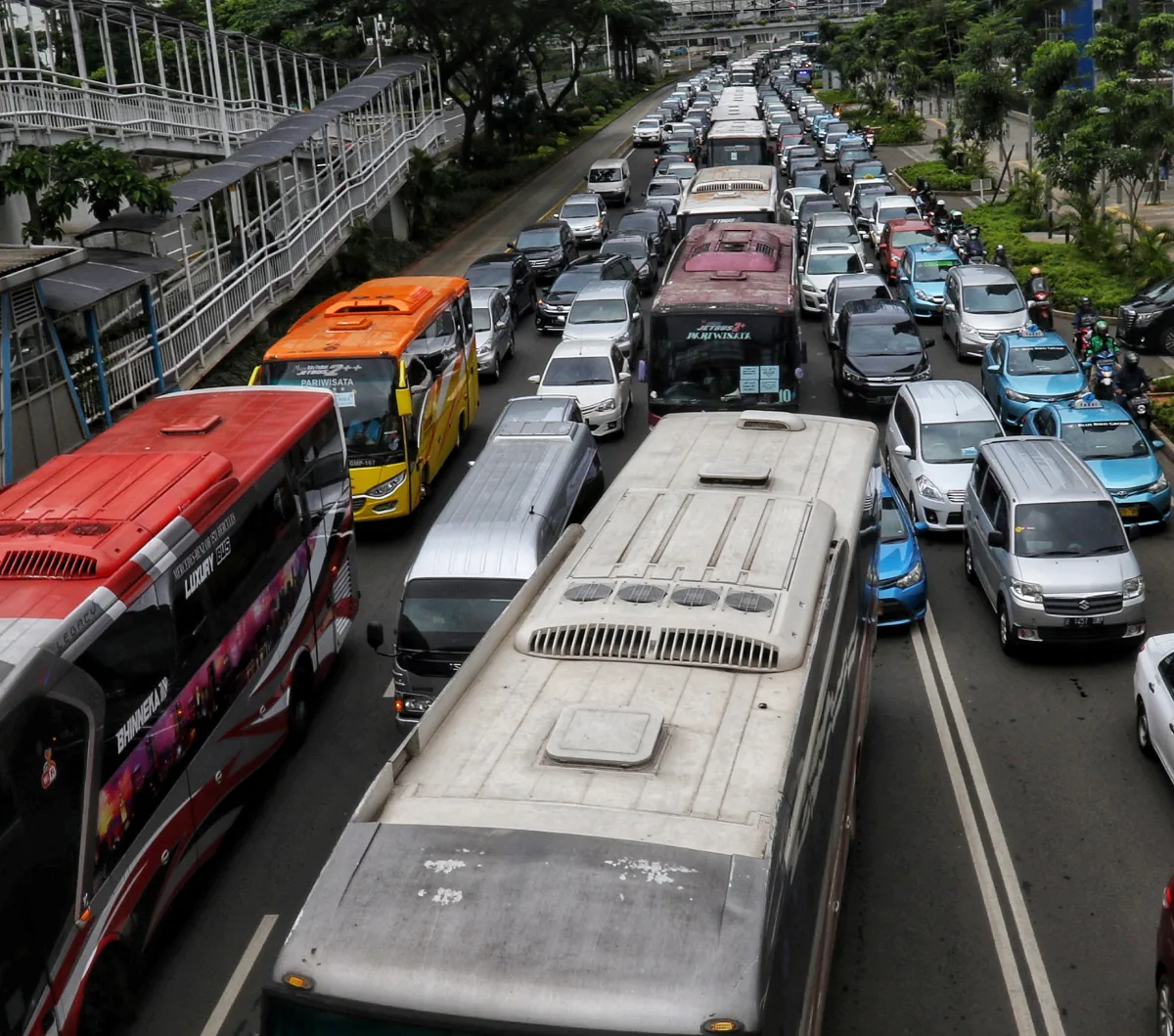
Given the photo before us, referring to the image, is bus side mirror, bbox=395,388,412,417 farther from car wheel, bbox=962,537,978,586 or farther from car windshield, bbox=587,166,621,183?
car windshield, bbox=587,166,621,183

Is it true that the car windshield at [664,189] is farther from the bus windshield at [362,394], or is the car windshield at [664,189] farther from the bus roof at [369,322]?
the bus windshield at [362,394]

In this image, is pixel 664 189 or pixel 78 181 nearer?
pixel 78 181

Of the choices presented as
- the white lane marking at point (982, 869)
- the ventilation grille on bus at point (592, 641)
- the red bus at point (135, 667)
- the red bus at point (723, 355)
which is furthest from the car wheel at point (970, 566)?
the ventilation grille on bus at point (592, 641)

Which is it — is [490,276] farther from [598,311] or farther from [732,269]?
[732,269]

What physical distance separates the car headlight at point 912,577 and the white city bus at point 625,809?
202 inches

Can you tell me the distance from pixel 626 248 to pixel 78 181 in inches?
613

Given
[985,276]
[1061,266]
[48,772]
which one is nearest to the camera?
[48,772]

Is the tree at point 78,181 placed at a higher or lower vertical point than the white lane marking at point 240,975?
higher

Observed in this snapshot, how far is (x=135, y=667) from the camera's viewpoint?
9039 millimetres

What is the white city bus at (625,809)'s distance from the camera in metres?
4.95

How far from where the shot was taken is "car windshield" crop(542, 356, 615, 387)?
73.9 ft

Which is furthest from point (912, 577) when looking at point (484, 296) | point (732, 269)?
point (484, 296)

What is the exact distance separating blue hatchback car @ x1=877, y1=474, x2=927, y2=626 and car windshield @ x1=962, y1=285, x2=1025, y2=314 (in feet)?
43.4

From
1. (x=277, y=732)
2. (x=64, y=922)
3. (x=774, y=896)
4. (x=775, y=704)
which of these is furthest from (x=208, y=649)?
(x=774, y=896)
